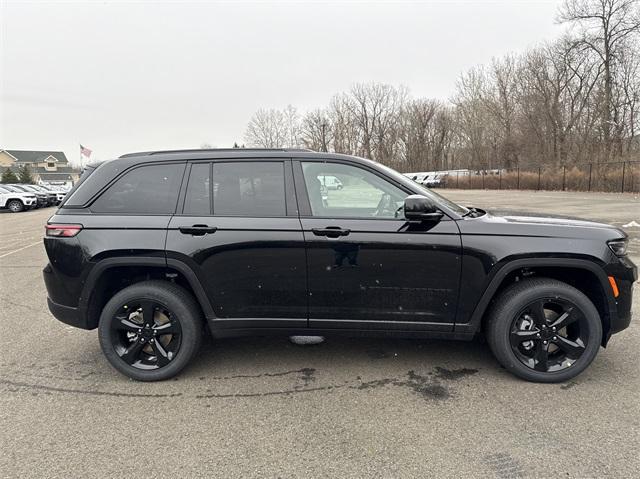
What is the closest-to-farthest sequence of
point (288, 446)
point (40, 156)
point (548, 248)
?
point (288, 446) → point (548, 248) → point (40, 156)

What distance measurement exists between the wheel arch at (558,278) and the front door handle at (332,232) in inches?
45.3

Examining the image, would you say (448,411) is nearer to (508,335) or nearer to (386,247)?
(508,335)

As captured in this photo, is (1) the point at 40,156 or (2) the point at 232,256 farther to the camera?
(1) the point at 40,156

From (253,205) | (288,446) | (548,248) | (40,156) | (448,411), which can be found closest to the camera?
(288,446)

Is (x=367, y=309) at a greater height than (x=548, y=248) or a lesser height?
lesser

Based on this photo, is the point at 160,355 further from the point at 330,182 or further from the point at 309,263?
the point at 330,182

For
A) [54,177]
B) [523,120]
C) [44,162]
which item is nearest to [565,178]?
[523,120]

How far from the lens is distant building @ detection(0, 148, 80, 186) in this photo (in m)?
87.6

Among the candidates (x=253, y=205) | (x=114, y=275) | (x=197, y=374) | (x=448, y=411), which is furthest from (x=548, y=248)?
(x=114, y=275)

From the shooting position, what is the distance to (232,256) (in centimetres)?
315

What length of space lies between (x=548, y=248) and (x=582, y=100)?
41.1 metres

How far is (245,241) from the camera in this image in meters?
3.13

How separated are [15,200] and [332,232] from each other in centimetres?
2675

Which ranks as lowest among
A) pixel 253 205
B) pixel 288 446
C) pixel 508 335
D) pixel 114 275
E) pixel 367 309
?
pixel 288 446
